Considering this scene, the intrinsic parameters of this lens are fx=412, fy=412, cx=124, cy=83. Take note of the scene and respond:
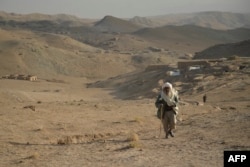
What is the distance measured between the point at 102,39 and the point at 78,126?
87.6m

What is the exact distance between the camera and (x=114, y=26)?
136750mm

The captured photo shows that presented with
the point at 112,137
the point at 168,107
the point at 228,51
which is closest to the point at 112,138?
the point at 112,137

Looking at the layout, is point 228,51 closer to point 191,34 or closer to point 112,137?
point 112,137

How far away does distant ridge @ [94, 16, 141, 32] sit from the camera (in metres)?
131

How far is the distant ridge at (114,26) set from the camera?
431 ft

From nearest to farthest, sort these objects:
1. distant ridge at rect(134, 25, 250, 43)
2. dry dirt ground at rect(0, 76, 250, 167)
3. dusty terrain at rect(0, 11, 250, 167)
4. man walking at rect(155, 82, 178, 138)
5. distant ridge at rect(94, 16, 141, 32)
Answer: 1. dry dirt ground at rect(0, 76, 250, 167)
2. dusty terrain at rect(0, 11, 250, 167)
3. man walking at rect(155, 82, 178, 138)
4. distant ridge at rect(134, 25, 250, 43)
5. distant ridge at rect(94, 16, 141, 32)

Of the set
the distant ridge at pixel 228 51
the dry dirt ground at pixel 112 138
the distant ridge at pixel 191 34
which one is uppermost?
the distant ridge at pixel 191 34

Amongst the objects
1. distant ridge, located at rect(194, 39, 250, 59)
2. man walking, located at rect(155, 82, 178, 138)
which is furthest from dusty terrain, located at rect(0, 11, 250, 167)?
distant ridge, located at rect(194, 39, 250, 59)

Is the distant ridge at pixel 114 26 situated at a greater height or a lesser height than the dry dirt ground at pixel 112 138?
greater

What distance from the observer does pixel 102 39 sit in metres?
99.4

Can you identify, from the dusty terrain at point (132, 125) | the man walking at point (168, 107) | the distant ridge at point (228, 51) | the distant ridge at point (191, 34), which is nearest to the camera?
the dusty terrain at point (132, 125)

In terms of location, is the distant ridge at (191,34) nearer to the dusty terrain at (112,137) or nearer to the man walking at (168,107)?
the dusty terrain at (112,137)

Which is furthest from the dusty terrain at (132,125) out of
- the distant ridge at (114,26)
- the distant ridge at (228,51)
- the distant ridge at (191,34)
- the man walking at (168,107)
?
the distant ridge at (114,26)

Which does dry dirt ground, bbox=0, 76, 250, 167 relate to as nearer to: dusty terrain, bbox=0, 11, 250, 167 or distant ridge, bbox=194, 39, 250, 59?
dusty terrain, bbox=0, 11, 250, 167
